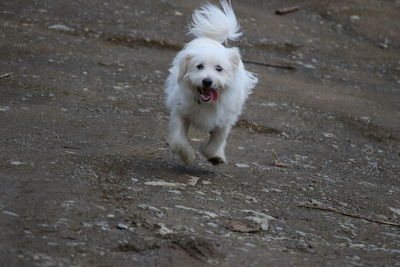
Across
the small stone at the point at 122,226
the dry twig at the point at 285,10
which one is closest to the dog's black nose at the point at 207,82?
the small stone at the point at 122,226

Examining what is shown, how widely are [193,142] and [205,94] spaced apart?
163 centimetres

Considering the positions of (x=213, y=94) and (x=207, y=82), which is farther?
(x=213, y=94)

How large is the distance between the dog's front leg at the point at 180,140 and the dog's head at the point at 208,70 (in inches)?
11.5

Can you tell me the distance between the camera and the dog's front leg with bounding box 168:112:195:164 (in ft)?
18.0

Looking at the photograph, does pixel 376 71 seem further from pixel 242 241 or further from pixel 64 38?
pixel 242 241

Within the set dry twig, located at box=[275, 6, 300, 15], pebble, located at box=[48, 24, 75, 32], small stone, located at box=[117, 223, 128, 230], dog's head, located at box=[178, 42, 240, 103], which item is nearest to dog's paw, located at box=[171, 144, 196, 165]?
dog's head, located at box=[178, 42, 240, 103]

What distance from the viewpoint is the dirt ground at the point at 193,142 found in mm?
3975

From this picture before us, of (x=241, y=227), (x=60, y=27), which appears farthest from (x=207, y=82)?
(x=60, y=27)

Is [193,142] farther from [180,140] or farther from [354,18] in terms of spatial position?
[354,18]

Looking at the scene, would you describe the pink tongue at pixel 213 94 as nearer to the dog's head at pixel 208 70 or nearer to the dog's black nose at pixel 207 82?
the dog's head at pixel 208 70

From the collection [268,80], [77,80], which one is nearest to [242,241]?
[77,80]

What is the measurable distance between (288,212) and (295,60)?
6.03 metres

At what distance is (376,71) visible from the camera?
11148 millimetres

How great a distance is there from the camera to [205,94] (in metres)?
5.34
